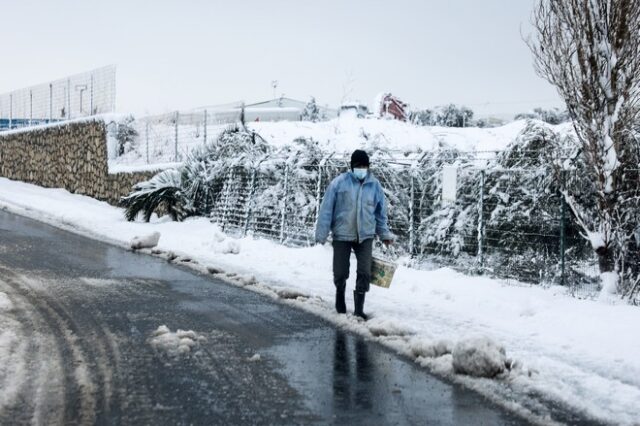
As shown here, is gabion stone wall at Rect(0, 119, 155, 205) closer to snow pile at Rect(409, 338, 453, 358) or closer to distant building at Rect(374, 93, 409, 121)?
distant building at Rect(374, 93, 409, 121)

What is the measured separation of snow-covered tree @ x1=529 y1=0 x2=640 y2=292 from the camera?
871cm

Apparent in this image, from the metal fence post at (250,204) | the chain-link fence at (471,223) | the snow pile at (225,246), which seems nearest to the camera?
the chain-link fence at (471,223)

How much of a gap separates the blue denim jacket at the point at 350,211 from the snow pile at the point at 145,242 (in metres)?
6.53

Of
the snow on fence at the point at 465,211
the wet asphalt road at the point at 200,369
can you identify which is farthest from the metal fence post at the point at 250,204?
the wet asphalt road at the point at 200,369

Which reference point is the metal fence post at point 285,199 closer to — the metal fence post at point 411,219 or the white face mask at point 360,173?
the metal fence post at point 411,219

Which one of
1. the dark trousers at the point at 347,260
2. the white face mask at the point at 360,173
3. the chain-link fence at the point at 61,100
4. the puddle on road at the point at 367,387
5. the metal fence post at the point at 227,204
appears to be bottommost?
the puddle on road at the point at 367,387

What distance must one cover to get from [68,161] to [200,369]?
25.3 m

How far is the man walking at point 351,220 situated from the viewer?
7.88 meters

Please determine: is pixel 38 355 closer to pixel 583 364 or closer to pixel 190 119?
pixel 583 364

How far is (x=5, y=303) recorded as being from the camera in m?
7.66

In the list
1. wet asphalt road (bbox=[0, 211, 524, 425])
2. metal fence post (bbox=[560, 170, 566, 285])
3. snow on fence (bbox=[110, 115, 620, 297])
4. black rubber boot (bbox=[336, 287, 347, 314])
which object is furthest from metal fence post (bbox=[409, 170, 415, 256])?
black rubber boot (bbox=[336, 287, 347, 314])

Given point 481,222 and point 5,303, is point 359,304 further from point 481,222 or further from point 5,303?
point 5,303

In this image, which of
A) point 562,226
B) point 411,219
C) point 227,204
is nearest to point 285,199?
point 227,204

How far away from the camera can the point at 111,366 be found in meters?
5.41
